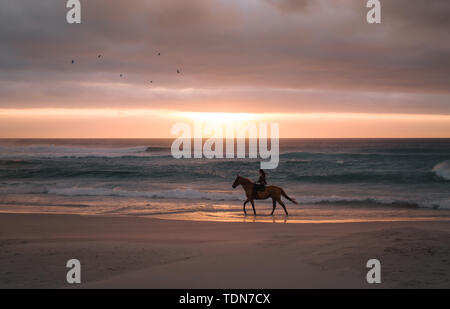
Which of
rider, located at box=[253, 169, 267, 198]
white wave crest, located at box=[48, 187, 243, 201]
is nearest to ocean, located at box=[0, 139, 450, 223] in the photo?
white wave crest, located at box=[48, 187, 243, 201]

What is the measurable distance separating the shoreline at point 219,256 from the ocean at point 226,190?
2.83 meters

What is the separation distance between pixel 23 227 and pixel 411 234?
9.48m

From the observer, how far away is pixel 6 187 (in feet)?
64.1

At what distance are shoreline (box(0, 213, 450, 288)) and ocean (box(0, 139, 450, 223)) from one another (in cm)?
283

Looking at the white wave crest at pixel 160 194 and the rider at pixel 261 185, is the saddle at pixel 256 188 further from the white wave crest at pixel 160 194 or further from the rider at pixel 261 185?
the white wave crest at pixel 160 194

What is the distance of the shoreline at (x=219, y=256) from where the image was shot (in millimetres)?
5199

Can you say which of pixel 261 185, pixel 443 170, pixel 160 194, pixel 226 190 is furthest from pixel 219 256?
pixel 443 170

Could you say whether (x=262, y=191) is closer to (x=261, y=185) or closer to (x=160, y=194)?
(x=261, y=185)

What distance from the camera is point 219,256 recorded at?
255 inches

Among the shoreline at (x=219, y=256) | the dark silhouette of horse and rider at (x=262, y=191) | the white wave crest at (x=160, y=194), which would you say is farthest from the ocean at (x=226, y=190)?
the shoreline at (x=219, y=256)
